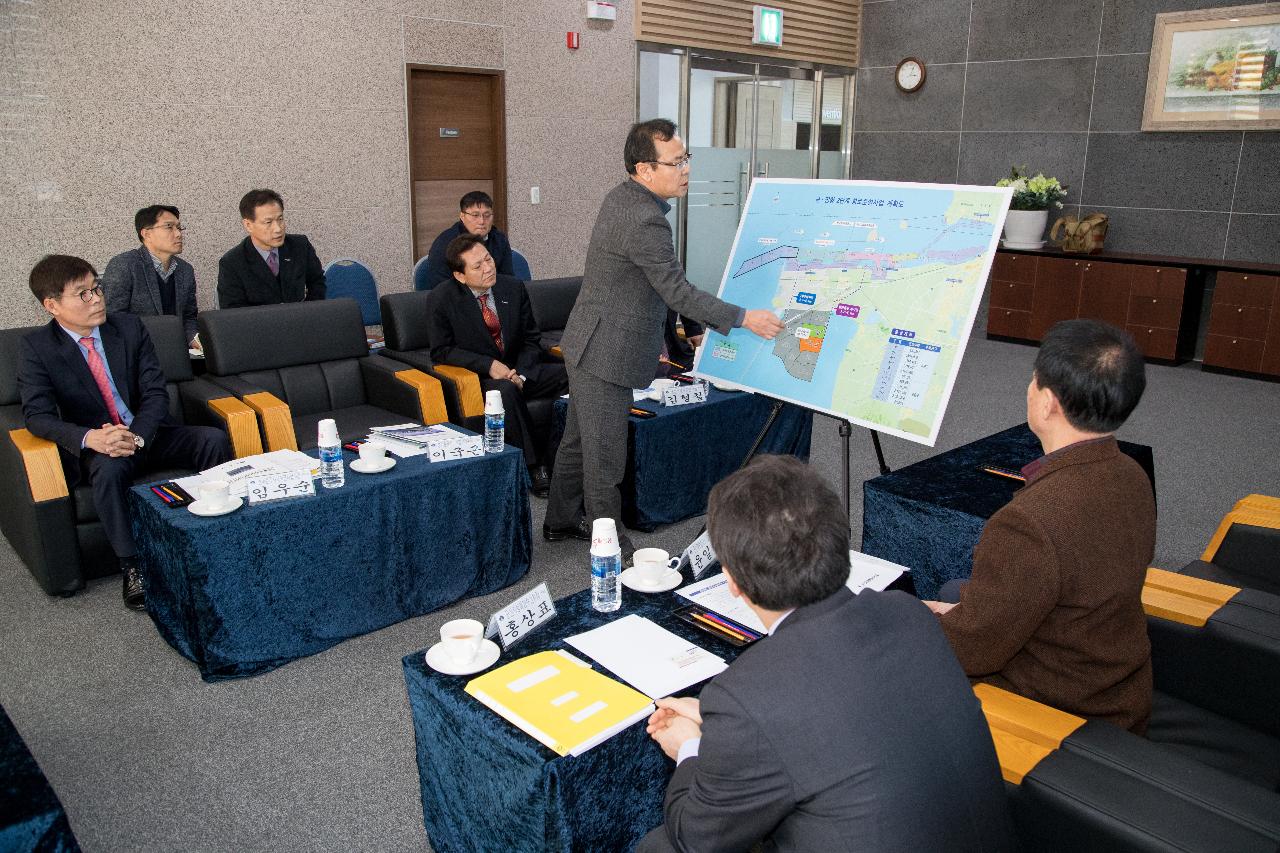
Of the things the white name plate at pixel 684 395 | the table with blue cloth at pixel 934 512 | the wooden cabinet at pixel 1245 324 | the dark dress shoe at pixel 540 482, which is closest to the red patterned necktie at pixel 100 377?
the dark dress shoe at pixel 540 482

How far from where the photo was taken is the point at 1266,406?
6406mm

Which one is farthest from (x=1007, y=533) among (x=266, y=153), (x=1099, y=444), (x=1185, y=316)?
(x=1185, y=316)

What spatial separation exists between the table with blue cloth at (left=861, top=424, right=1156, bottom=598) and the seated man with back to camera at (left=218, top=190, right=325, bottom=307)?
3.63m

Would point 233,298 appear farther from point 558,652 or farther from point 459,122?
point 558,652

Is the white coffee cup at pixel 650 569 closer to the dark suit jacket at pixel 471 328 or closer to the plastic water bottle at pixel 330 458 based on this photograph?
the plastic water bottle at pixel 330 458

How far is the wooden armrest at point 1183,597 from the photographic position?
2205mm

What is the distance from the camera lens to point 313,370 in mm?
4621

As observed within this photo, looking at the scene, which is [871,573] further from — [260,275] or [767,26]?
[767,26]

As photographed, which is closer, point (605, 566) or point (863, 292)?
point (605, 566)

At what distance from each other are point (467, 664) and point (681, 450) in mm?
2405

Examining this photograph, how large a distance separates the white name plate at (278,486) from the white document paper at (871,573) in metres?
1.72

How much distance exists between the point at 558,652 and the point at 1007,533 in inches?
35.5

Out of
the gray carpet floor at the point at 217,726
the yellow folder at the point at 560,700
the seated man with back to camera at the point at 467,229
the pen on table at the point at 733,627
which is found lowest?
the gray carpet floor at the point at 217,726

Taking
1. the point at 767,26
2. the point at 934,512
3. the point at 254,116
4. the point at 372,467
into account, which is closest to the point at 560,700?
the point at 934,512
